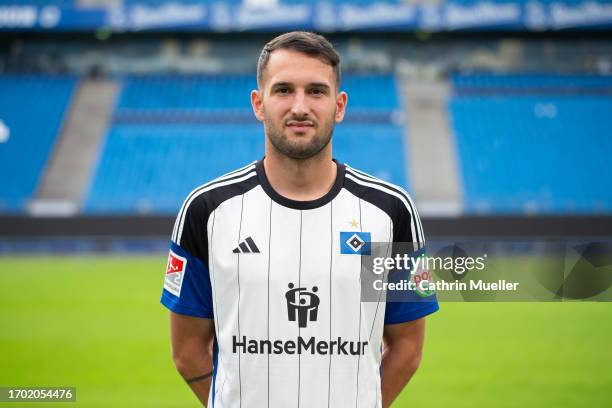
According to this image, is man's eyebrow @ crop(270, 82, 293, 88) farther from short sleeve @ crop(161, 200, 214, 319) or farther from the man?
short sleeve @ crop(161, 200, 214, 319)

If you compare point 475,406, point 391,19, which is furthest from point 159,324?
point 391,19

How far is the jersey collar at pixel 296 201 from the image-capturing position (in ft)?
7.64

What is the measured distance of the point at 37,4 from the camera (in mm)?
22984

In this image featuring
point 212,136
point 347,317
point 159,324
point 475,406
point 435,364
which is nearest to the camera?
point 347,317

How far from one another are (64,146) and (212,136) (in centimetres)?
471

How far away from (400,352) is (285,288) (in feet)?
1.74

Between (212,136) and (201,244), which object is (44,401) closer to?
(201,244)

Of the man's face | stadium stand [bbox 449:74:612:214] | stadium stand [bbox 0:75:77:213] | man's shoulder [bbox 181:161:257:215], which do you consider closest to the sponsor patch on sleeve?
man's shoulder [bbox 181:161:257:215]

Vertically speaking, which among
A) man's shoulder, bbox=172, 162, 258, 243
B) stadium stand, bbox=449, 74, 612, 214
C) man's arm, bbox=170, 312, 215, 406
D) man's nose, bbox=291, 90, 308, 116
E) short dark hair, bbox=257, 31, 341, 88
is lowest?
man's arm, bbox=170, 312, 215, 406

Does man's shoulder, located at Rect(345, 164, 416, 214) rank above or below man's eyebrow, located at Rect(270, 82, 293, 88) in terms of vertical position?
below

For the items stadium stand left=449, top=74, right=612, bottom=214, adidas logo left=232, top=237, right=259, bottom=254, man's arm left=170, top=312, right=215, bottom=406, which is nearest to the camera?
adidas logo left=232, top=237, right=259, bottom=254

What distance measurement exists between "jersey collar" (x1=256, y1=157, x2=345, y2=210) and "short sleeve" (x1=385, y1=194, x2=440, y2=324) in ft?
0.73

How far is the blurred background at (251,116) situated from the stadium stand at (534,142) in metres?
0.06

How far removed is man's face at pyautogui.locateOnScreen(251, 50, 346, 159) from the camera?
2.22 metres
